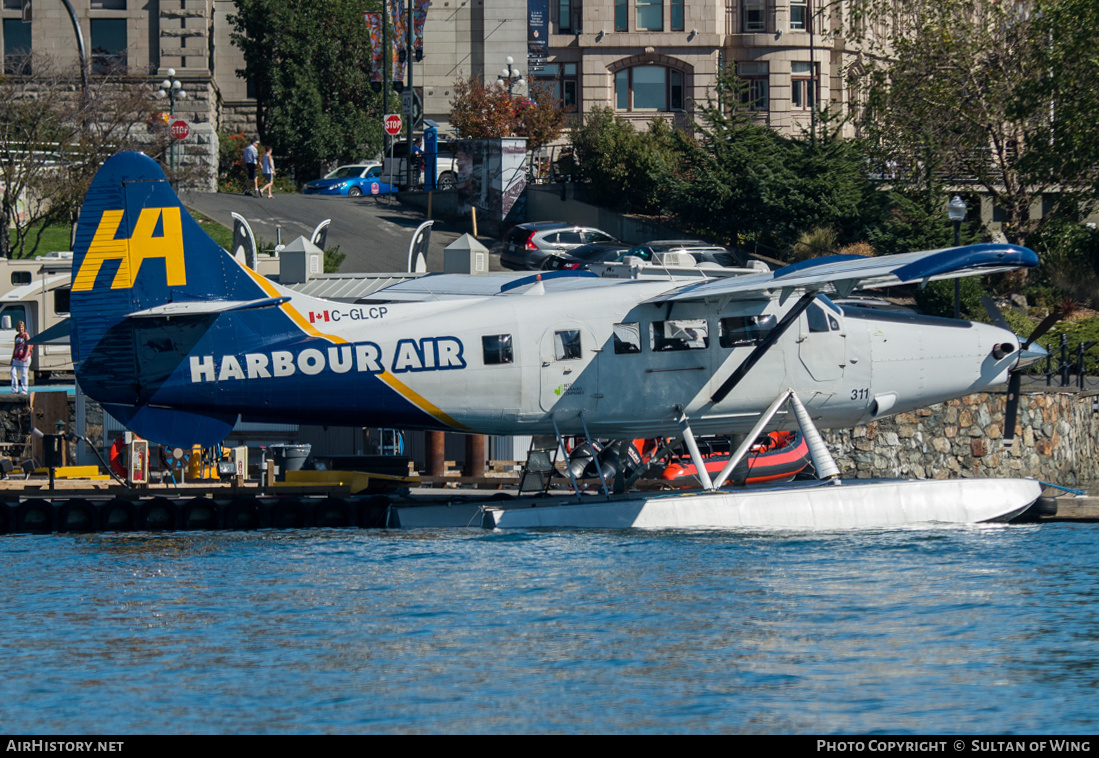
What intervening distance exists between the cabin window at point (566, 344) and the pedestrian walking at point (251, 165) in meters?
37.9

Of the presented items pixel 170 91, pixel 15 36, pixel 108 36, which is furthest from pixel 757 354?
pixel 15 36

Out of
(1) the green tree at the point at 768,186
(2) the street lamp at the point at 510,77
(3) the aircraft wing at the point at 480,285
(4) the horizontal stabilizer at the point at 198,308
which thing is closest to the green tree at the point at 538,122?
(2) the street lamp at the point at 510,77

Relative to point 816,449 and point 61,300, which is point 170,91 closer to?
point 61,300

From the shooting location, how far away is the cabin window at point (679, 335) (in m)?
17.9

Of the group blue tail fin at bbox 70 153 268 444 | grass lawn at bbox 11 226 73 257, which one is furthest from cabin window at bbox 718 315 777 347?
grass lawn at bbox 11 226 73 257

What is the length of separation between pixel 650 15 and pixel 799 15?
21.4ft

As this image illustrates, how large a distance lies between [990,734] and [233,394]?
10553 millimetres

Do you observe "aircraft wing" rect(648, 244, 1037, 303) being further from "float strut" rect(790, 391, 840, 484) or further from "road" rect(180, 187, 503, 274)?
"road" rect(180, 187, 503, 274)

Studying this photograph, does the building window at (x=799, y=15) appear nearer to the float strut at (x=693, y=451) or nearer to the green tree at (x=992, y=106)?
the green tree at (x=992, y=106)

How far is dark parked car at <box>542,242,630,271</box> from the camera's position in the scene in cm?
3944

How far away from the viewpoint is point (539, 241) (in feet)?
139

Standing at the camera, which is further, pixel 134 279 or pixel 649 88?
pixel 649 88

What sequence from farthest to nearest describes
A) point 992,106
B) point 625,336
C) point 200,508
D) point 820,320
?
point 992,106 → point 200,508 → point 820,320 → point 625,336

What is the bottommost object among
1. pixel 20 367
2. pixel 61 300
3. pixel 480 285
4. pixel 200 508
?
pixel 200 508
